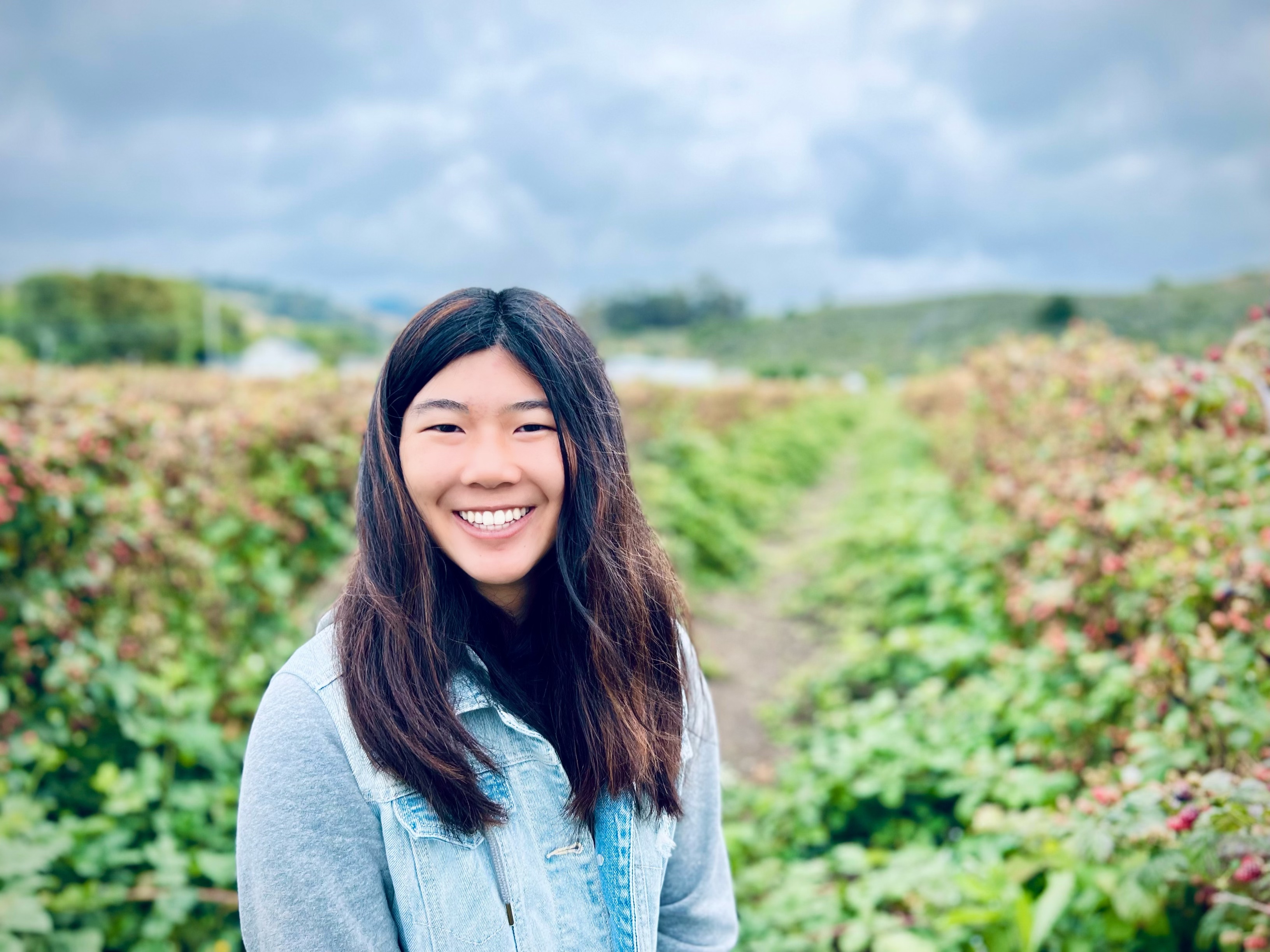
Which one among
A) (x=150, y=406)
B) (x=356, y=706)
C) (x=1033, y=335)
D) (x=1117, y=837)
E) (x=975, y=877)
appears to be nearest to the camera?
(x=356, y=706)

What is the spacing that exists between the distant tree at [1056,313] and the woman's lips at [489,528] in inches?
1983

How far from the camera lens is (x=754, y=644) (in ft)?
20.8

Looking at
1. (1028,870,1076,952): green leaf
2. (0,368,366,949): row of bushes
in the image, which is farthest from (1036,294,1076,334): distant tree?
(1028,870,1076,952): green leaf

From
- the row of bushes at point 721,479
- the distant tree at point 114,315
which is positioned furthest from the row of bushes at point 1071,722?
the distant tree at point 114,315

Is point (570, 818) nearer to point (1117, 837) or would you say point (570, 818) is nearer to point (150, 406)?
point (1117, 837)

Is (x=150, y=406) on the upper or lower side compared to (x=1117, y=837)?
upper

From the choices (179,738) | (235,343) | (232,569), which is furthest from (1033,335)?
(235,343)

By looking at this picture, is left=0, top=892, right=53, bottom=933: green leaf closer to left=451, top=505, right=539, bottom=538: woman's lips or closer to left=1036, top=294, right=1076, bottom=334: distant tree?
left=451, top=505, right=539, bottom=538: woman's lips

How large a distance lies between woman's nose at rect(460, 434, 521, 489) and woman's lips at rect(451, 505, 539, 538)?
0.16 feet

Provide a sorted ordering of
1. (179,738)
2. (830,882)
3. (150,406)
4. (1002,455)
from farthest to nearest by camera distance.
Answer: (1002,455)
(150,406)
(830,882)
(179,738)

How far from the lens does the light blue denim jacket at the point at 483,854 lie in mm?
1056

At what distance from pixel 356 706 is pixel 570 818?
0.40 m

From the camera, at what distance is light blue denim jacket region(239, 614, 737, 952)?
1.06 metres

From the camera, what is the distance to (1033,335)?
7605mm
